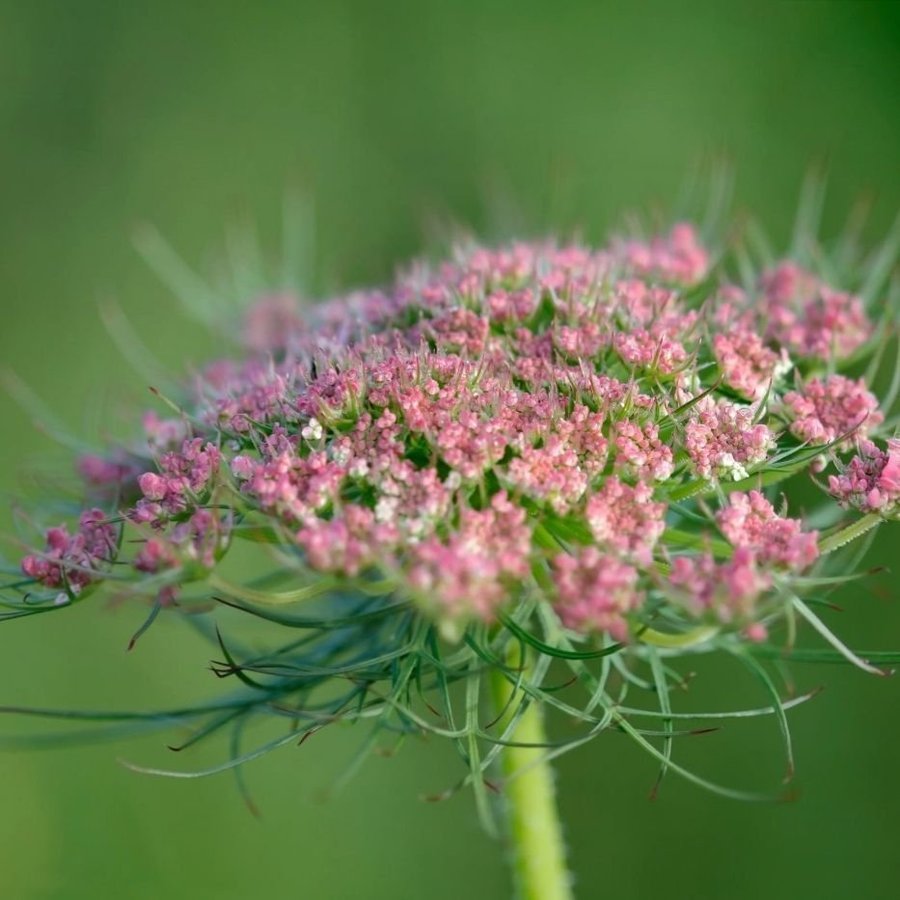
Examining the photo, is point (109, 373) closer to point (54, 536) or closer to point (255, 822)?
point (255, 822)

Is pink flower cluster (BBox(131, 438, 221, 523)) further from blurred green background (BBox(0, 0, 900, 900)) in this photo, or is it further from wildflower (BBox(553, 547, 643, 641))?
blurred green background (BBox(0, 0, 900, 900))

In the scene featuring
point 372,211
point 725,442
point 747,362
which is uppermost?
point 372,211

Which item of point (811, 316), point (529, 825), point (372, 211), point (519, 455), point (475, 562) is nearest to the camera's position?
point (475, 562)

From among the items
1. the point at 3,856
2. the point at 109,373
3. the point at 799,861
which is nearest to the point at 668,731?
the point at 799,861

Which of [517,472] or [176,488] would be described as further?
[176,488]

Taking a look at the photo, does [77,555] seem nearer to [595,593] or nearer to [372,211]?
[595,593]

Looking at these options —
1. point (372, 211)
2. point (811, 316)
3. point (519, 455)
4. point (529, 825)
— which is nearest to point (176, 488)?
point (519, 455)

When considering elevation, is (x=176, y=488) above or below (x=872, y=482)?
above
